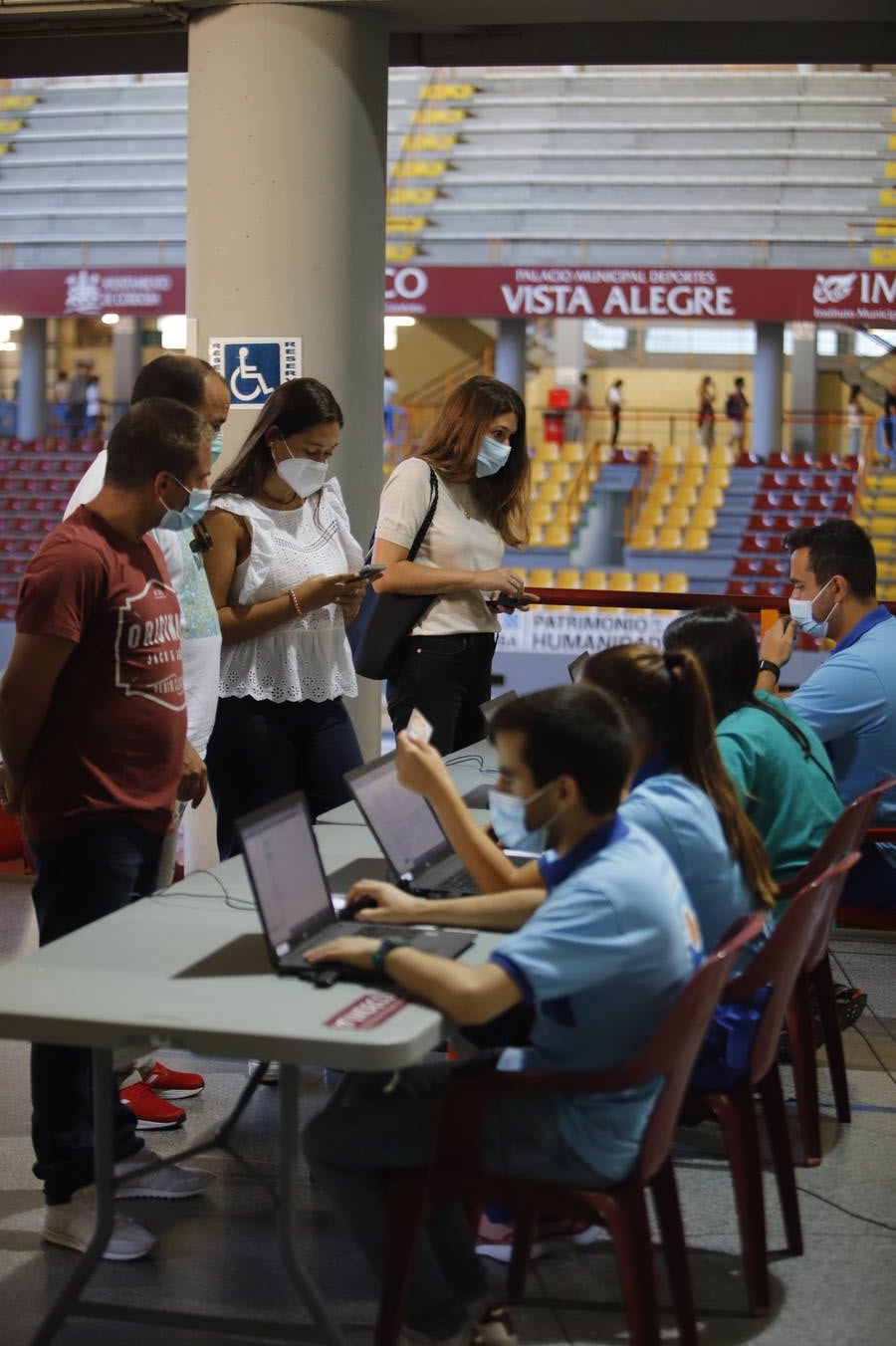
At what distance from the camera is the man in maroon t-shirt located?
8.26ft

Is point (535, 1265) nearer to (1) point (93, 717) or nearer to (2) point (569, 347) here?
(1) point (93, 717)

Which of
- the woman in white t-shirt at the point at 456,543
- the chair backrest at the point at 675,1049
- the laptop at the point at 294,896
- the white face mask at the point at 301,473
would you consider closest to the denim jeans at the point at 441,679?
the woman in white t-shirt at the point at 456,543

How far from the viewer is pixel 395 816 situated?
8.75ft

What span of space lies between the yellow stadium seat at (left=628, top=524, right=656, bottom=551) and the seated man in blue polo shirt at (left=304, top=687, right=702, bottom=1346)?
14397 mm

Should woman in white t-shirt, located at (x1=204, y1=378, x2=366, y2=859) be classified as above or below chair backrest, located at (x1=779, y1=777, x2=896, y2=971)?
above

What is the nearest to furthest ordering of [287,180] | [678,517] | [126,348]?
[287,180] → [678,517] → [126,348]

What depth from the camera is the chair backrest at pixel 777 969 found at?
2396mm

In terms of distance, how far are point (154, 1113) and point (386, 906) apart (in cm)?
112

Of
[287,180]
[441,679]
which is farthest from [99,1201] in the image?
[287,180]

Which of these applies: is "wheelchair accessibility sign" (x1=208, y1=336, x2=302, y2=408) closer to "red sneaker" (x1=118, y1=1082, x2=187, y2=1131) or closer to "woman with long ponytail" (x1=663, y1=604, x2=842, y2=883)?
"woman with long ponytail" (x1=663, y1=604, x2=842, y2=883)

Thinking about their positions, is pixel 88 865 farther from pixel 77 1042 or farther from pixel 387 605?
pixel 387 605

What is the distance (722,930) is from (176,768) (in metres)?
0.93

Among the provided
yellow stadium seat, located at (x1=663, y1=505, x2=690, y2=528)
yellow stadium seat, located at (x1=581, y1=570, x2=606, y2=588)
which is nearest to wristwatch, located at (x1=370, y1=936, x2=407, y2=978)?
yellow stadium seat, located at (x1=581, y1=570, x2=606, y2=588)

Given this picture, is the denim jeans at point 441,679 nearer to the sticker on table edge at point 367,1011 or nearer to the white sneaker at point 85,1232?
the white sneaker at point 85,1232
